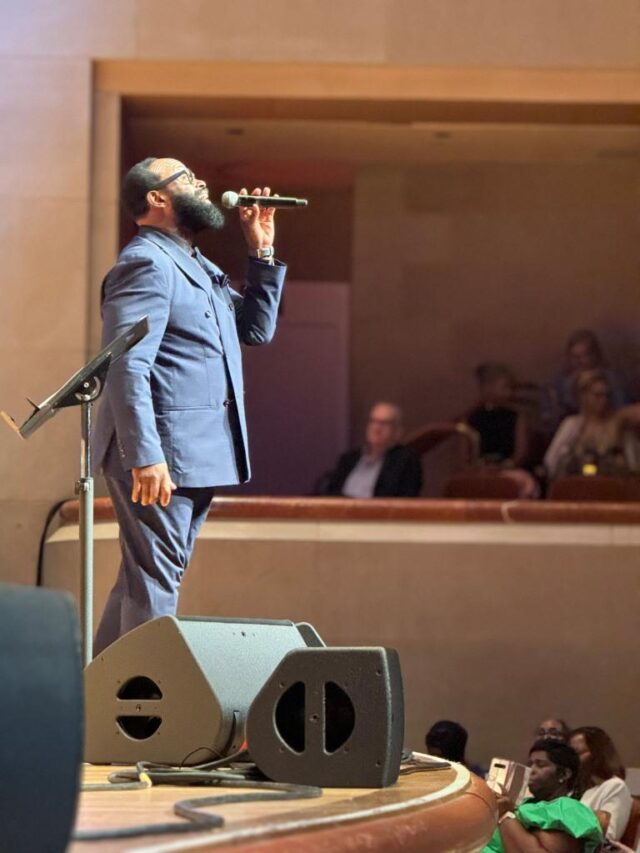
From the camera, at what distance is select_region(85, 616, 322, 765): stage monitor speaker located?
2930 millimetres

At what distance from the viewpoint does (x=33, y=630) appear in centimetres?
182

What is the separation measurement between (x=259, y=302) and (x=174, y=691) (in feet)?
4.25

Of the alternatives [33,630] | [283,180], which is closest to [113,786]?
[33,630]

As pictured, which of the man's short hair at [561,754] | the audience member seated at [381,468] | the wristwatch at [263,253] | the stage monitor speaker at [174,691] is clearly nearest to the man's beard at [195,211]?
the wristwatch at [263,253]

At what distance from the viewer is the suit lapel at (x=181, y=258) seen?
3.78 m

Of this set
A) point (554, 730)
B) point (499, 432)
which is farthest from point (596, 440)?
point (554, 730)

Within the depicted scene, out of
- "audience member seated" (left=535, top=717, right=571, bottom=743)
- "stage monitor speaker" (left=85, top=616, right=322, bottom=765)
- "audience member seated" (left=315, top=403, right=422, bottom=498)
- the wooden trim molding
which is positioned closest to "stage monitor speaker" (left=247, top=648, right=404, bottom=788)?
"stage monitor speaker" (left=85, top=616, right=322, bottom=765)

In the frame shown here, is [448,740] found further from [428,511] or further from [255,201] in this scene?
[255,201]

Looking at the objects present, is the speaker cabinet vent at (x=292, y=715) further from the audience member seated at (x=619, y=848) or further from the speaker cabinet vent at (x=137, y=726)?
the audience member seated at (x=619, y=848)

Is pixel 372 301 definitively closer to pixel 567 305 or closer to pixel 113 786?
pixel 567 305

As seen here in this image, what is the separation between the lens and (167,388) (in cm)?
371

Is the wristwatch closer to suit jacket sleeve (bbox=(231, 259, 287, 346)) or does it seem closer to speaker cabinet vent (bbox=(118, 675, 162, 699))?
suit jacket sleeve (bbox=(231, 259, 287, 346))

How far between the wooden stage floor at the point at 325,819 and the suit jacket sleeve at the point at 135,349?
870 millimetres

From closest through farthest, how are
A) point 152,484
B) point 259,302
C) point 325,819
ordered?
point 325,819 → point 152,484 → point 259,302
